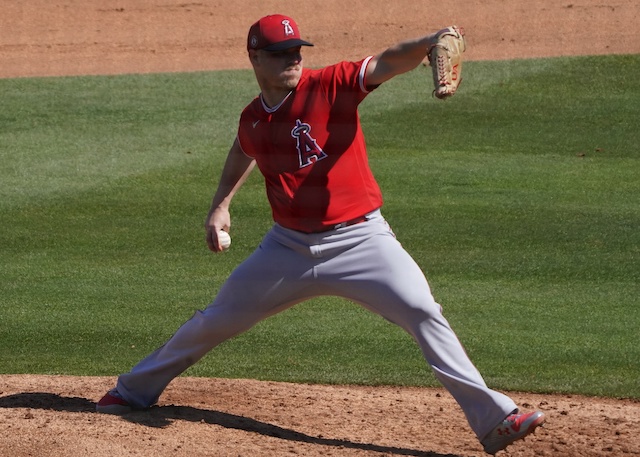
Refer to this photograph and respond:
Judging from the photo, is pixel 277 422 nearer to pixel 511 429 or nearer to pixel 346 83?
pixel 511 429

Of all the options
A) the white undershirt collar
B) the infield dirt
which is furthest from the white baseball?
the infield dirt

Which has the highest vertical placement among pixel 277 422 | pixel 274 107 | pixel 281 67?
pixel 281 67

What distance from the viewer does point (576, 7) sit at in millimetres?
10797

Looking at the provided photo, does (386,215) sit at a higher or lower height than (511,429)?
higher

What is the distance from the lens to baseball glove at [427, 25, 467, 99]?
4.00m

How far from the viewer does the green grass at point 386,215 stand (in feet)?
21.2

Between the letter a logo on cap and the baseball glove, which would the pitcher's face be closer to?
the letter a logo on cap

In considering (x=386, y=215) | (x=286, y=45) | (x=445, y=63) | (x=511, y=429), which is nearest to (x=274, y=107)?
(x=286, y=45)

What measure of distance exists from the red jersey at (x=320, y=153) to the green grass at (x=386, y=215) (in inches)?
68.2

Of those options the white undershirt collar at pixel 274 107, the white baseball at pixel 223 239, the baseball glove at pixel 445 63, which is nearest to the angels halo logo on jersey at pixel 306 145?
the white undershirt collar at pixel 274 107

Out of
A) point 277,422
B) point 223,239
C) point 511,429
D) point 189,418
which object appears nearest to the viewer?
point 511,429

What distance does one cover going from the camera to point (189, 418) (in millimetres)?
4941

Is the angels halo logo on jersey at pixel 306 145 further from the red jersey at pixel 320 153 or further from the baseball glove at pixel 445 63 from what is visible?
the baseball glove at pixel 445 63

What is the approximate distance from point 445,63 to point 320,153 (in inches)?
29.1
